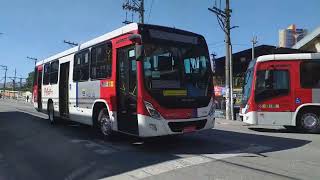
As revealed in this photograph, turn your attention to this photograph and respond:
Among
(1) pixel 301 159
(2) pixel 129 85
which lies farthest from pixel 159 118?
(1) pixel 301 159

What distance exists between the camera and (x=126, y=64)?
36.1 ft

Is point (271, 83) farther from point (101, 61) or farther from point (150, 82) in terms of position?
point (150, 82)

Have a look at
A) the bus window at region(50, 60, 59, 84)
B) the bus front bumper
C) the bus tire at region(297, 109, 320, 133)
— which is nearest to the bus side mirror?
the bus front bumper

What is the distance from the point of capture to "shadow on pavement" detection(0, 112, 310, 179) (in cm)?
870

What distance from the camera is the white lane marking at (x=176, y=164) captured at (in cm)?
796

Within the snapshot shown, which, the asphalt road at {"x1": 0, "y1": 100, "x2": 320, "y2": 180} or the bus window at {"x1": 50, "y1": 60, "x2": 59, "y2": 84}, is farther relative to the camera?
the bus window at {"x1": 50, "y1": 60, "x2": 59, "y2": 84}

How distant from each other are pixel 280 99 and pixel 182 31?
20.7ft

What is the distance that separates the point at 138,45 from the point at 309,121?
863 cm

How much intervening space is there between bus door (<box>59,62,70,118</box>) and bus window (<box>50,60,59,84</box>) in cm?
64

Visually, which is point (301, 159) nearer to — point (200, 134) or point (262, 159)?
point (262, 159)

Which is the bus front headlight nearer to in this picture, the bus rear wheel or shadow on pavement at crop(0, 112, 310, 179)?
shadow on pavement at crop(0, 112, 310, 179)

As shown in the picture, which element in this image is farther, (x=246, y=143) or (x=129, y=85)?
(x=246, y=143)

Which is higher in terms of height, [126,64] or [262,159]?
[126,64]

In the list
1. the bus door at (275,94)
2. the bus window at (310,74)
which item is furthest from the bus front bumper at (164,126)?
the bus window at (310,74)
